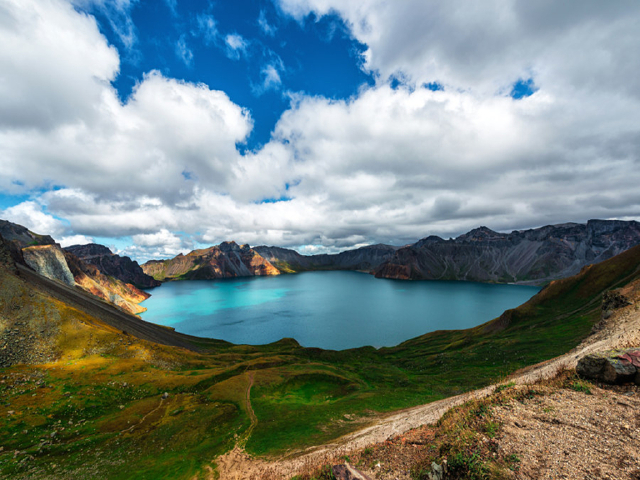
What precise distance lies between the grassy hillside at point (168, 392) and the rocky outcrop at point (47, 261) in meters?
82.2

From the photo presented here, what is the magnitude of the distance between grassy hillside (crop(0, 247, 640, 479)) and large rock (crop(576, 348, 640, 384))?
2450 cm

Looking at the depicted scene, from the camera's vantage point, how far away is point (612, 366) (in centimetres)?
1447

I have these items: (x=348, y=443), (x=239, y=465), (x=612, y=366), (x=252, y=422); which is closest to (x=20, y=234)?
(x=252, y=422)

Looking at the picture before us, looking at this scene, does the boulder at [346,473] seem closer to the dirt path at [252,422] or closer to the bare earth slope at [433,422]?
the bare earth slope at [433,422]

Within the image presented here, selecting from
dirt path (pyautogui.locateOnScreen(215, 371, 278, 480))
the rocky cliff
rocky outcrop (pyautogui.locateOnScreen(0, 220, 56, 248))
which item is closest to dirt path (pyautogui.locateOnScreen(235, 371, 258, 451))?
dirt path (pyautogui.locateOnScreen(215, 371, 278, 480))

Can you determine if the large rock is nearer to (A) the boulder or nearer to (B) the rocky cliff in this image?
(A) the boulder

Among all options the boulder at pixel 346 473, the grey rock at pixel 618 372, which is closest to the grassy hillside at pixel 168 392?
Answer: the boulder at pixel 346 473

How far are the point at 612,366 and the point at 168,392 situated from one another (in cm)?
5512

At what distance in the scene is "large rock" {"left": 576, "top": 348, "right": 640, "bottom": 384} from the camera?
14.1m

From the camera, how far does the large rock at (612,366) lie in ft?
46.4

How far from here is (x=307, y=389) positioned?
50.7m

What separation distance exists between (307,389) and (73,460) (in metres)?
35.0

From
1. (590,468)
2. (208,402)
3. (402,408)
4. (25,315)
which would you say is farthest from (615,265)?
(25,315)

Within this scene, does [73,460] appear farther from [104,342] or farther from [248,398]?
[104,342]
